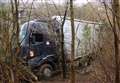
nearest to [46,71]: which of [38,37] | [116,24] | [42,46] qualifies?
[42,46]

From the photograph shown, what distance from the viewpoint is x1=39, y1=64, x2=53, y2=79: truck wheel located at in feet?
36.5

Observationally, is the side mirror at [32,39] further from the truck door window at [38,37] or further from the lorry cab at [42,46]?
the truck door window at [38,37]

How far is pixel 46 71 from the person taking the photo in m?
11.2

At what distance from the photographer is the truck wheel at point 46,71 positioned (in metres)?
11.1

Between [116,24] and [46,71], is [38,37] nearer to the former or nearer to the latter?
[46,71]

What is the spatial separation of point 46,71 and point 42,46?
828mm

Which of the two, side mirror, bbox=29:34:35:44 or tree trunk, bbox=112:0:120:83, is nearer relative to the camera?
tree trunk, bbox=112:0:120:83

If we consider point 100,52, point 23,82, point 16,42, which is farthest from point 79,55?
point 16,42

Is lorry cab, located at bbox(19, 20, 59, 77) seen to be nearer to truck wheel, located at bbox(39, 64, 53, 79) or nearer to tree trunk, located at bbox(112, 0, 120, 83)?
truck wheel, located at bbox(39, 64, 53, 79)

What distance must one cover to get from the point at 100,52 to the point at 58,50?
3.91 metres

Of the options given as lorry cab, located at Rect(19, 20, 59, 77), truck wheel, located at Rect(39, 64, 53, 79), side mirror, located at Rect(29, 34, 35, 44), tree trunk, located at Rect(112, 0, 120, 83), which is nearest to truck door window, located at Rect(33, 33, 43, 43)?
lorry cab, located at Rect(19, 20, 59, 77)

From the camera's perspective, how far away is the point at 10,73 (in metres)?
5.57

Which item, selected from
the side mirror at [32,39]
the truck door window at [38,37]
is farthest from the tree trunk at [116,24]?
the truck door window at [38,37]

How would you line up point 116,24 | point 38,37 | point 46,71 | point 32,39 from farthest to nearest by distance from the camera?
point 46,71 < point 38,37 < point 32,39 < point 116,24
